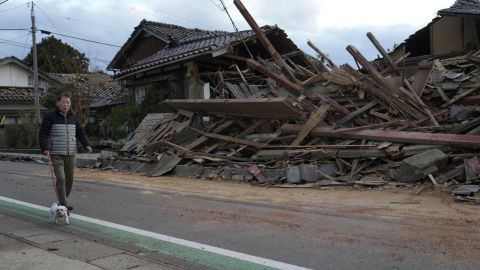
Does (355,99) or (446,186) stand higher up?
(355,99)

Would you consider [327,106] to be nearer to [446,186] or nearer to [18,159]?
[446,186]

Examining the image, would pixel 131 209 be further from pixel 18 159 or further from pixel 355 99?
pixel 18 159

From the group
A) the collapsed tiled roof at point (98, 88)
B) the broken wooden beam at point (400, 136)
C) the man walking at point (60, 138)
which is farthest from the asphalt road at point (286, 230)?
the collapsed tiled roof at point (98, 88)

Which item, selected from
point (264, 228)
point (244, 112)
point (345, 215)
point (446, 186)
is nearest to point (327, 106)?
point (244, 112)

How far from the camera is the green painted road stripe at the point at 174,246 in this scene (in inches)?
207

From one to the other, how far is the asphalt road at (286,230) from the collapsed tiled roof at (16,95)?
3081 cm

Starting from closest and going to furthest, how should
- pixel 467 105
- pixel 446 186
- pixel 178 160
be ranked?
pixel 446 186 < pixel 467 105 < pixel 178 160

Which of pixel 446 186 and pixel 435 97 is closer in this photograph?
pixel 446 186

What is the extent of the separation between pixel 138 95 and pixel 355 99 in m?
13.6

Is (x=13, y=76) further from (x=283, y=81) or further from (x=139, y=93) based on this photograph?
(x=283, y=81)

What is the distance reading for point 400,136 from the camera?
11.5m

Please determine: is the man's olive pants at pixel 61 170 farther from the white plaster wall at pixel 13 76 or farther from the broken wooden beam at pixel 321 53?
the white plaster wall at pixel 13 76


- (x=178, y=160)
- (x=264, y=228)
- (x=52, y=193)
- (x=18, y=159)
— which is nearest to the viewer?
(x=264, y=228)

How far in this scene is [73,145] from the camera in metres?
7.88
